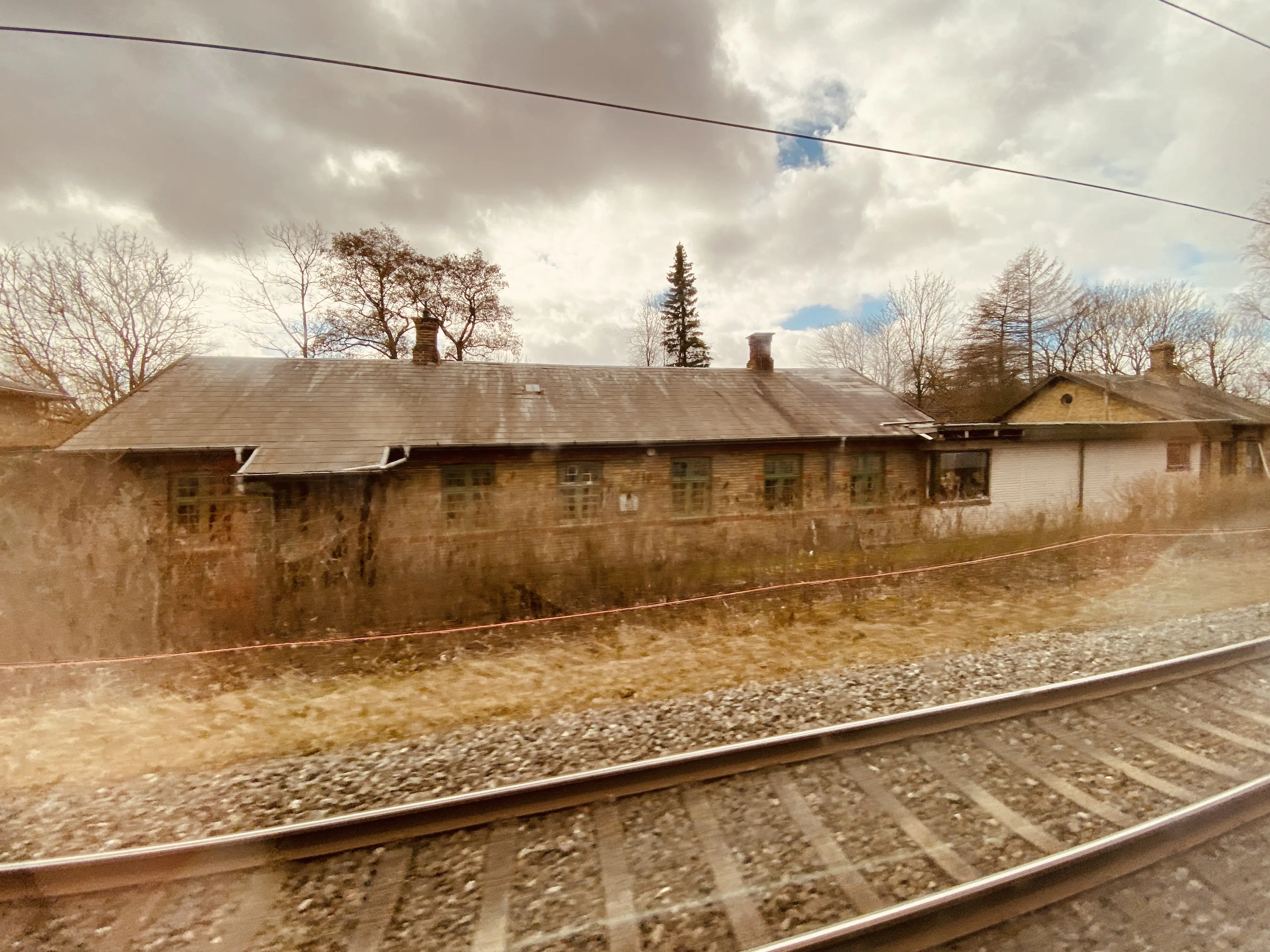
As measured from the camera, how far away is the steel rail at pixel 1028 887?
2.67 metres

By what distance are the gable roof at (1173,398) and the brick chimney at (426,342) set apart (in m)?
25.1

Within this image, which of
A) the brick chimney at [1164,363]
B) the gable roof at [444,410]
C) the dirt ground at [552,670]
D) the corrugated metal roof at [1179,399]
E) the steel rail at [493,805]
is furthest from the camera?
the brick chimney at [1164,363]

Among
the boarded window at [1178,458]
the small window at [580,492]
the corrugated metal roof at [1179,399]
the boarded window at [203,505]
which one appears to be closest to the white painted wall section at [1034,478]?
the boarded window at [1178,458]

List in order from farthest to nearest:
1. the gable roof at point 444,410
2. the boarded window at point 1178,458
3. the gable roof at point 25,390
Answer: the gable roof at point 25,390, the boarded window at point 1178,458, the gable roof at point 444,410

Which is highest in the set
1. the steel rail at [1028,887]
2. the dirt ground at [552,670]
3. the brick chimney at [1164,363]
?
the brick chimney at [1164,363]

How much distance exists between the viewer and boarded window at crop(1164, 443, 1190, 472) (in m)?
17.6

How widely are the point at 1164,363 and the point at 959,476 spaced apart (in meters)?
21.0

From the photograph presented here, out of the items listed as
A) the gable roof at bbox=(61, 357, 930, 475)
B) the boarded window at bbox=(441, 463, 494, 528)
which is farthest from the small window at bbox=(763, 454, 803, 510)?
the boarded window at bbox=(441, 463, 494, 528)

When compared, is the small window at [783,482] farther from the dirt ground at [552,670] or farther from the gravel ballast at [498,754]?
the gravel ballast at [498,754]

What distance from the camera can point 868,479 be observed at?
49.0 ft

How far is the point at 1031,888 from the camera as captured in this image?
9.70 feet

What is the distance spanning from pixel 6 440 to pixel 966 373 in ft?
157

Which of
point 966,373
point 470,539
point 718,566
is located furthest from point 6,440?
point 966,373

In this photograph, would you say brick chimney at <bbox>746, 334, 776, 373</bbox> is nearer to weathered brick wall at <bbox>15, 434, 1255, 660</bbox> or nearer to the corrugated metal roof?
weathered brick wall at <bbox>15, 434, 1255, 660</bbox>
